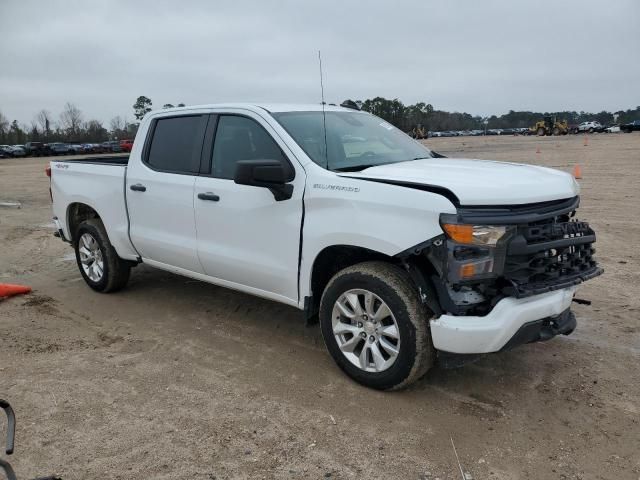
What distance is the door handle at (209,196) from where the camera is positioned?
4535mm

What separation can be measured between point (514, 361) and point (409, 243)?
156cm

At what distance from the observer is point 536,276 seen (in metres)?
3.51

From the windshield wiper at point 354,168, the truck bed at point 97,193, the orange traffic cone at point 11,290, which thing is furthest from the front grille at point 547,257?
the orange traffic cone at point 11,290

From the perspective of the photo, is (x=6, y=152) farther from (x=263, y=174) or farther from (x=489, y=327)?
(x=489, y=327)

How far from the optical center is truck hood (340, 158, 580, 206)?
10.8ft

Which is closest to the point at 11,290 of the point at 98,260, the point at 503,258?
the point at 98,260

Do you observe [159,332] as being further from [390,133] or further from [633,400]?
[633,400]

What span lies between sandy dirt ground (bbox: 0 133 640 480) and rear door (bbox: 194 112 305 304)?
2.07 ft

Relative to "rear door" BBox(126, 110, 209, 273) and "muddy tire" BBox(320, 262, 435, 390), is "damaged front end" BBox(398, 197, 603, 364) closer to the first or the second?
"muddy tire" BBox(320, 262, 435, 390)

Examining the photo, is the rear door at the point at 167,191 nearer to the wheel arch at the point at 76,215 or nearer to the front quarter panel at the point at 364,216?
the wheel arch at the point at 76,215

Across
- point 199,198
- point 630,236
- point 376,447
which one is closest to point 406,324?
point 376,447

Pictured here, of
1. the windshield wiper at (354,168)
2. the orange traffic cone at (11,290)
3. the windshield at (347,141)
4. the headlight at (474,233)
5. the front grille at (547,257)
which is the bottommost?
the orange traffic cone at (11,290)

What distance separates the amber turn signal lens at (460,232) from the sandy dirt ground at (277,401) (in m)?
1.15

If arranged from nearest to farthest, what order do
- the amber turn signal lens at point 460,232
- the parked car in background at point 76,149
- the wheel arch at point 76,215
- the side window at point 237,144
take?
the amber turn signal lens at point 460,232, the side window at point 237,144, the wheel arch at point 76,215, the parked car in background at point 76,149
